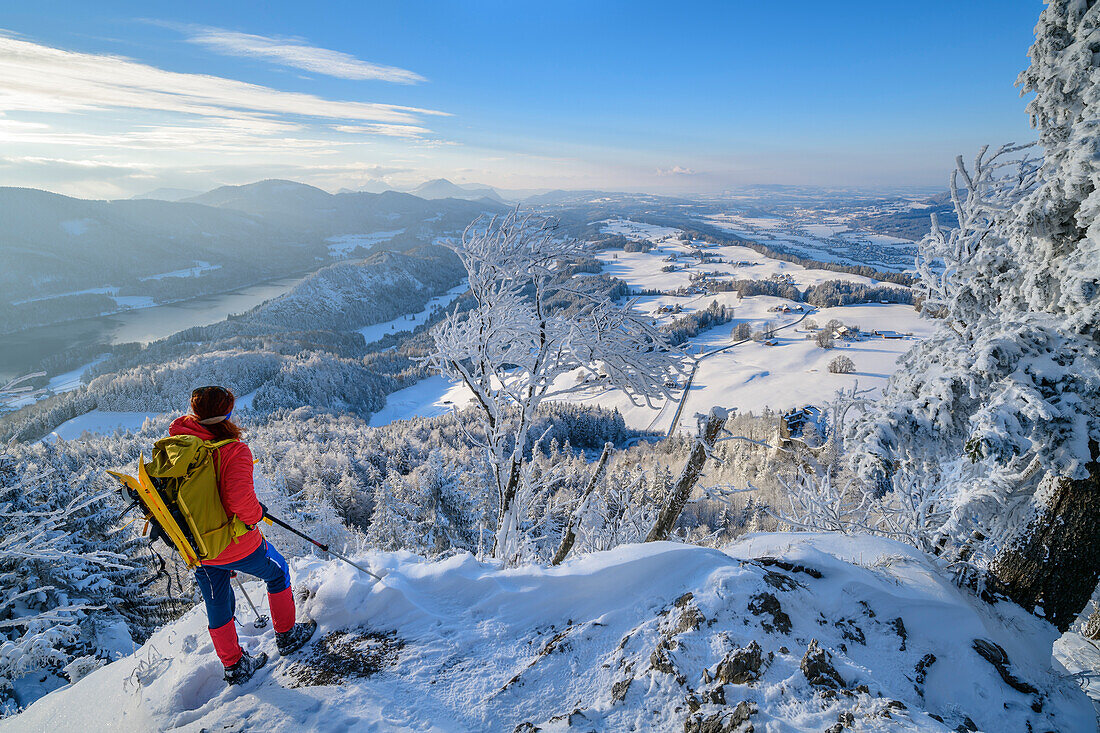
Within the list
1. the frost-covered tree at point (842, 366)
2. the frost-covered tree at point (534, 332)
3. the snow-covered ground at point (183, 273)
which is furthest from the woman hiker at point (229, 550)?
the snow-covered ground at point (183, 273)

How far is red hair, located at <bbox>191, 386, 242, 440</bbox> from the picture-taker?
3.61 m

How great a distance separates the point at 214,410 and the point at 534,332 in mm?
4591

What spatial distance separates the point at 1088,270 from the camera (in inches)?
130

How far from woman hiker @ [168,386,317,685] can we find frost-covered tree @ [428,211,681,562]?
3.68 metres

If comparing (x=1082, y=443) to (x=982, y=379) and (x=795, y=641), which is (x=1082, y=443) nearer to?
(x=982, y=379)

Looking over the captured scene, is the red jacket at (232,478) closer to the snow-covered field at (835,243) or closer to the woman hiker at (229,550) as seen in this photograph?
the woman hiker at (229,550)

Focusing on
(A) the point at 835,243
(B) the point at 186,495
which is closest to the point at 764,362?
(B) the point at 186,495

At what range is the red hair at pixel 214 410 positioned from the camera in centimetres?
361

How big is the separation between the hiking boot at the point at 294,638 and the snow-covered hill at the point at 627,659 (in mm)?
93

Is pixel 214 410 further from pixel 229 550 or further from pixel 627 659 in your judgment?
pixel 627 659

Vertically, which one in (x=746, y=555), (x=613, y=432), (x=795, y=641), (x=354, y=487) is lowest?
(x=613, y=432)

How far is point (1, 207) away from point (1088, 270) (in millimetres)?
322145

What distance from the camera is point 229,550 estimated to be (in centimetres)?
367

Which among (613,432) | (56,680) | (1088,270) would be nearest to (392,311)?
(613,432)
